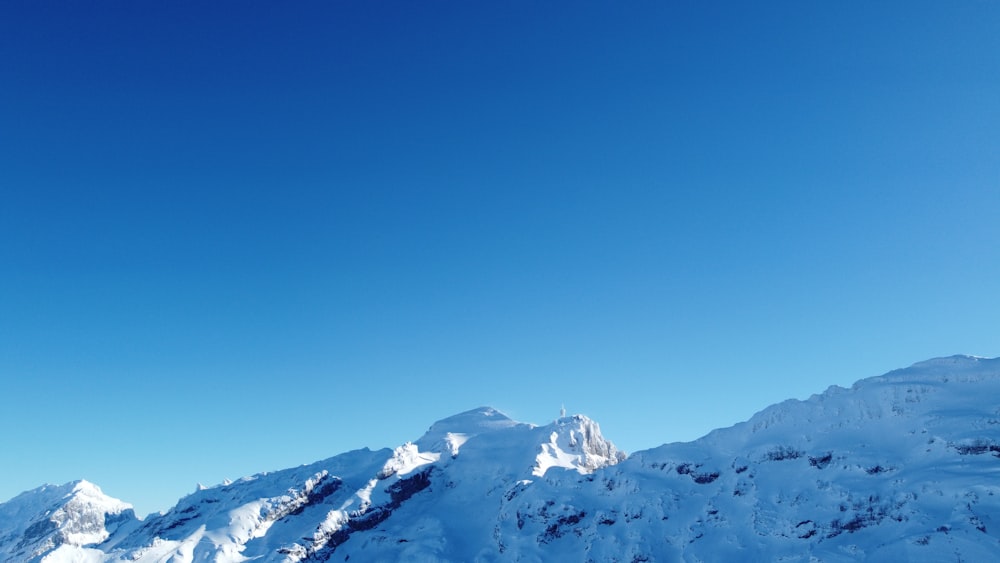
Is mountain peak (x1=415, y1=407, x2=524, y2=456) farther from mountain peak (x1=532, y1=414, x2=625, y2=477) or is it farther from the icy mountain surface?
mountain peak (x1=532, y1=414, x2=625, y2=477)

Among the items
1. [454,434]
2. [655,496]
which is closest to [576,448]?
[454,434]

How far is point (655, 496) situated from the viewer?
123812 mm

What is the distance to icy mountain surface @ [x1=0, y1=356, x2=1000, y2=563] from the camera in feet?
293

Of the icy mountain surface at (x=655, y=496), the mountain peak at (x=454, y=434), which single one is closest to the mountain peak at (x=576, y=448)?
the icy mountain surface at (x=655, y=496)

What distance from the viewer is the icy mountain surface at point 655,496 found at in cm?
8931

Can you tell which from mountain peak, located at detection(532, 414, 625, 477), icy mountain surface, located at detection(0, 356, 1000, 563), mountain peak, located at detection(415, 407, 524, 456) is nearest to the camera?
icy mountain surface, located at detection(0, 356, 1000, 563)

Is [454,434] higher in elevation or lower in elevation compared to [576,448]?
higher

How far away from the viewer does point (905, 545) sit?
78.6 metres

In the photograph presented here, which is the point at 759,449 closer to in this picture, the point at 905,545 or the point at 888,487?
the point at 888,487

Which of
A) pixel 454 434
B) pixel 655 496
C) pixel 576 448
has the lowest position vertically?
pixel 655 496

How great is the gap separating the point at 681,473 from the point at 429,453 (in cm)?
7526

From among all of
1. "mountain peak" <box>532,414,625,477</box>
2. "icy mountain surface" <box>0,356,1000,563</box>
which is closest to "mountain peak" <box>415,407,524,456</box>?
"icy mountain surface" <box>0,356,1000,563</box>

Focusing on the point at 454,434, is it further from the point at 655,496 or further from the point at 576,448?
the point at 655,496

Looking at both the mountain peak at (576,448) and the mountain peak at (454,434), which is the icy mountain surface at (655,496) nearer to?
the mountain peak at (576,448)
